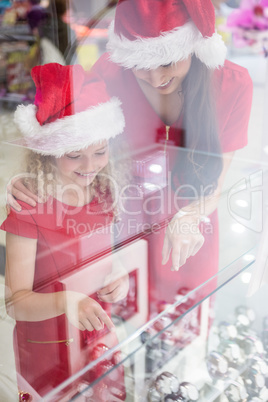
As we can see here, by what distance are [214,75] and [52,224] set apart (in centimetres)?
46

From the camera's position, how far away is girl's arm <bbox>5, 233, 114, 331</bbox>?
726 millimetres

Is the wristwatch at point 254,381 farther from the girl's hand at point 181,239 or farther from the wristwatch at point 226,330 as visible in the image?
the girl's hand at point 181,239

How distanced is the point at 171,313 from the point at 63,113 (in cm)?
61

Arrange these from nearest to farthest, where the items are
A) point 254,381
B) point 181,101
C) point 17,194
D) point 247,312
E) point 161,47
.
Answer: point 17,194 < point 161,47 < point 181,101 < point 254,381 < point 247,312

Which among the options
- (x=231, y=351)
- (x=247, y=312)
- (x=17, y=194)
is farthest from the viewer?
(x=247, y=312)

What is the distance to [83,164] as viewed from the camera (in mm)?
768

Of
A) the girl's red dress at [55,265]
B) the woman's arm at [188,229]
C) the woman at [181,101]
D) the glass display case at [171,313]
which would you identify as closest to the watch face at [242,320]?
the glass display case at [171,313]

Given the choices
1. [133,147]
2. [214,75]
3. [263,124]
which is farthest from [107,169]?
[263,124]

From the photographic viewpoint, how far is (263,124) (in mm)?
1080

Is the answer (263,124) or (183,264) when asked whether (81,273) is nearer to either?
(183,264)

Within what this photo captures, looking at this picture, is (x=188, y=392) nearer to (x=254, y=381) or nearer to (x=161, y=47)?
(x=254, y=381)

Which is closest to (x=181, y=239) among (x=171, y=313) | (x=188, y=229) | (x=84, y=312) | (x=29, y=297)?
(x=188, y=229)

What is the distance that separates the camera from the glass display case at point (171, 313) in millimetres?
879

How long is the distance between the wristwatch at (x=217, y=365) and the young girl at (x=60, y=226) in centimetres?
44
